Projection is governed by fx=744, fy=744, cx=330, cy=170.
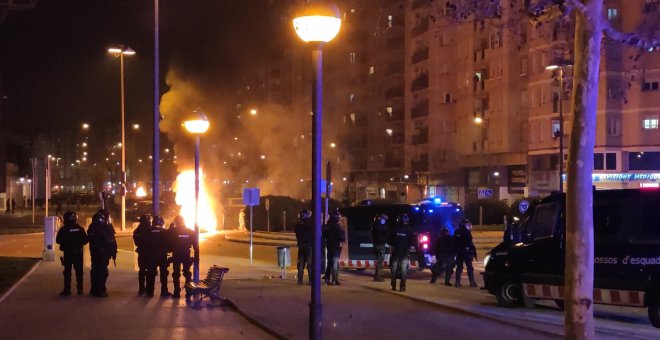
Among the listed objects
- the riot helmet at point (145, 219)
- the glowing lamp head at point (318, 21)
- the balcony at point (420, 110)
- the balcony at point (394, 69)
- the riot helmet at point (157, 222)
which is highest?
the balcony at point (394, 69)

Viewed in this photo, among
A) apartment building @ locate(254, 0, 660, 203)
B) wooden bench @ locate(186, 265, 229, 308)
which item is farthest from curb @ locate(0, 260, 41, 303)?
apartment building @ locate(254, 0, 660, 203)

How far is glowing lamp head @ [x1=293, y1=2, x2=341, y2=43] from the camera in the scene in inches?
344

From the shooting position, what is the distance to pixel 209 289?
13.4 m

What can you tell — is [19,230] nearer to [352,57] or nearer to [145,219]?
[145,219]

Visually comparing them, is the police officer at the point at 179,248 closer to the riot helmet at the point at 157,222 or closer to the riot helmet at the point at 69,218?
the riot helmet at the point at 157,222

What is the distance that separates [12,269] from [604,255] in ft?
48.9

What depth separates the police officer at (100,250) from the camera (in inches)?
575

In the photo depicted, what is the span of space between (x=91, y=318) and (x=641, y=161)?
1781 inches

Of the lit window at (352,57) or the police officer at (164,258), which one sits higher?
the lit window at (352,57)

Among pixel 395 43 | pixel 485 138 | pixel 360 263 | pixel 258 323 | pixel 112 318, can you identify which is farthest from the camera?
pixel 395 43

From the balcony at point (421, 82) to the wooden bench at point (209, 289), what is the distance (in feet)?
192

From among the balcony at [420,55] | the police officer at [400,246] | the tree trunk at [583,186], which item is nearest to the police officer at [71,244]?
the police officer at [400,246]

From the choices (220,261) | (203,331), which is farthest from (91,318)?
(220,261)

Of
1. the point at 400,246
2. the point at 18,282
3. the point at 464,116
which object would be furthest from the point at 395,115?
the point at 18,282
